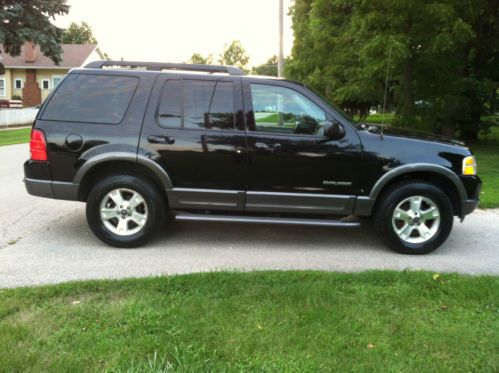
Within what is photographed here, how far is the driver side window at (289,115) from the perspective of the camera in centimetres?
559

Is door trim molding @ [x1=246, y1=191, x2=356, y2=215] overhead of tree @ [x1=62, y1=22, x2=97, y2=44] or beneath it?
beneath

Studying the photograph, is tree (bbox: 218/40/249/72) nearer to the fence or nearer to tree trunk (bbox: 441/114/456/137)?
the fence

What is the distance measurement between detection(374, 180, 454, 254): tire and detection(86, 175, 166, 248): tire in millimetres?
2494

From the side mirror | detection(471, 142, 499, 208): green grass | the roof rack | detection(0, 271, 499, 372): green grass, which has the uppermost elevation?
the roof rack

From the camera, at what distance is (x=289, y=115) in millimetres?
5605

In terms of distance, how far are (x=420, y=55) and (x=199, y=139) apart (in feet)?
35.5

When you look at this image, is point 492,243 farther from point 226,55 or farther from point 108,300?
point 226,55

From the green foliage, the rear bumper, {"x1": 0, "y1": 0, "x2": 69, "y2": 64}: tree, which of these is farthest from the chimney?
the rear bumper

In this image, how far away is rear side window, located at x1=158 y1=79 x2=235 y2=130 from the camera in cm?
560

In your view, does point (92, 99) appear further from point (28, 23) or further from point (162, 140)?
point (28, 23)

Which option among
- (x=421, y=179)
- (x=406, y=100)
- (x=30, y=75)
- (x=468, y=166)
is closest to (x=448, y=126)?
(x=406, y=100)

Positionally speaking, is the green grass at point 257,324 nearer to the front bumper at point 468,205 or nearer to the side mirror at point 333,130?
the front bumper at point 468,205

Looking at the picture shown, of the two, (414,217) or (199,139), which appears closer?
(199,139)

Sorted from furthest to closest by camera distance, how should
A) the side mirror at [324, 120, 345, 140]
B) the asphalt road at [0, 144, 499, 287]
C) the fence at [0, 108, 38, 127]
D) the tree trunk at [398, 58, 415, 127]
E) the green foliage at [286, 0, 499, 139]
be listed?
the fence at [0, 108, 38, 127] < the tree trunk at [398, 58, 415, 127] < the green foliage at [286, 0, 499, 139] < the side mirror at [324, 120, 345, 140] < the asphalt road at [0, 144, 499, 287]
